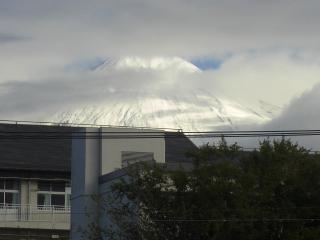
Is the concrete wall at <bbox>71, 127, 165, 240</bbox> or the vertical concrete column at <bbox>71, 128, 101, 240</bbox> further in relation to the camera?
the concrete wall at <bbox>71, 127, 165, 240</bbox>

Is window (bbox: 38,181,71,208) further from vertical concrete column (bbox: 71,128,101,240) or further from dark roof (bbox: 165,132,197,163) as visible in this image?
vertical concrete column (bbox: 71,128,101,240)

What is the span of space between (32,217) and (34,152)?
19.6 ft

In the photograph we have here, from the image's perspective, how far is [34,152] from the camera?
206ft

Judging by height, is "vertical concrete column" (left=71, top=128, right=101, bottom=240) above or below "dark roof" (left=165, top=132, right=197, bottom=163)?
below

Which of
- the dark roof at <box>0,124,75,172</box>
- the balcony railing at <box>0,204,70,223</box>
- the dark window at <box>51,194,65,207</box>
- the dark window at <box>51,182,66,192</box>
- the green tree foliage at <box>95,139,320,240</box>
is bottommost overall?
the green tree foliage at <box>95,139,320,240</box>

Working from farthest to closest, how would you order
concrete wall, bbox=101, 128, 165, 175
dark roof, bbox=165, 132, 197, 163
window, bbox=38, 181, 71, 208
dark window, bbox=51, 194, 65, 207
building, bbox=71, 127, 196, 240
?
1. dark roof, bbox=165, 132, 197, 163
2. dark window, bbox=51, 194, 65, 207
3. window, bbox=38, 181, 71, 208
4. concrete wall, bbox=101, 128, 165, 175
5. building, bbox=71, 127, 196, 240

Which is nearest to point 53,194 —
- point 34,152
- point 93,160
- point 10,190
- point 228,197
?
point 10,190

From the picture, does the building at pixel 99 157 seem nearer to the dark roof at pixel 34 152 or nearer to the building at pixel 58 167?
the building at pixel 58 167

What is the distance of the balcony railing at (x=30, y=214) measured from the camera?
189ft

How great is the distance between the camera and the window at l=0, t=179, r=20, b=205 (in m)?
60.2

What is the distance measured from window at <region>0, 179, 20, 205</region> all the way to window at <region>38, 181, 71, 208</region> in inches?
55.1

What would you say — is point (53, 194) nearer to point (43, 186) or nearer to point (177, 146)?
point (43, 186)

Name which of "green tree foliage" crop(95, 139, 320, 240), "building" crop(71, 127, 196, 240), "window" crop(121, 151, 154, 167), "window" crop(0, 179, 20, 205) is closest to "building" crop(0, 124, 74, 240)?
"window" crop(0, 179, 20, 205)

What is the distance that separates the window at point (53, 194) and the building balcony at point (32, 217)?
1348 mm
